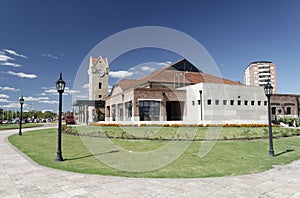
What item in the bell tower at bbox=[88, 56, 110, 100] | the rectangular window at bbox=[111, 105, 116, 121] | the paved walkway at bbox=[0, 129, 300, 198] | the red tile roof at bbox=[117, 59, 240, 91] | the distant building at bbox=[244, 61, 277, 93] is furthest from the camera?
the distant building at bbox=[244, 61, 277, 93]

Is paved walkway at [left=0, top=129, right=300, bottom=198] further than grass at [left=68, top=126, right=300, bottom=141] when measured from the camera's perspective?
No

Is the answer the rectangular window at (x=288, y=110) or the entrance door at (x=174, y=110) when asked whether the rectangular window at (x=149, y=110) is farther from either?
the rectangular window at (x=288, y=110)

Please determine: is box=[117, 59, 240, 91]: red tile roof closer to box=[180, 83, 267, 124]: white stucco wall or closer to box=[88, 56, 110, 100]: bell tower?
box=[180, 83, 267, 124]: white stucco wall

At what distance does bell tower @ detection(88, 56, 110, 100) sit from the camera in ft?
151

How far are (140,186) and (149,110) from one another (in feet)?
73.1

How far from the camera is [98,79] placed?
47281 millimetres

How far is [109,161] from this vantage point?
7453 millimetres

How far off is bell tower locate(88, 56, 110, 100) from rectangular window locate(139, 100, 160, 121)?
71.4ft

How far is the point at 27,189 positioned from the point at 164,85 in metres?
29.4

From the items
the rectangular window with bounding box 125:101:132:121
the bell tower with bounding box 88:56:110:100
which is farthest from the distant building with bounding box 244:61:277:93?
the rectangular window with bounding box 125:101:132:121

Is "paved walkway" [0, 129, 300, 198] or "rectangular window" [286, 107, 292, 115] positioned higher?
"rectangular window" [286, 107, 292, 115]

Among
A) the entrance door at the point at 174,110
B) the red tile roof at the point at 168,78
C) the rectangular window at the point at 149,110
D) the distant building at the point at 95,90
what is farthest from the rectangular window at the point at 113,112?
the entrance door at the point at 174,110

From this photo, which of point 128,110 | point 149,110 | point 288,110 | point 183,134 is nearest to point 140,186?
point 183,134

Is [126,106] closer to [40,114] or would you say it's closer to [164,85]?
[164,85]
